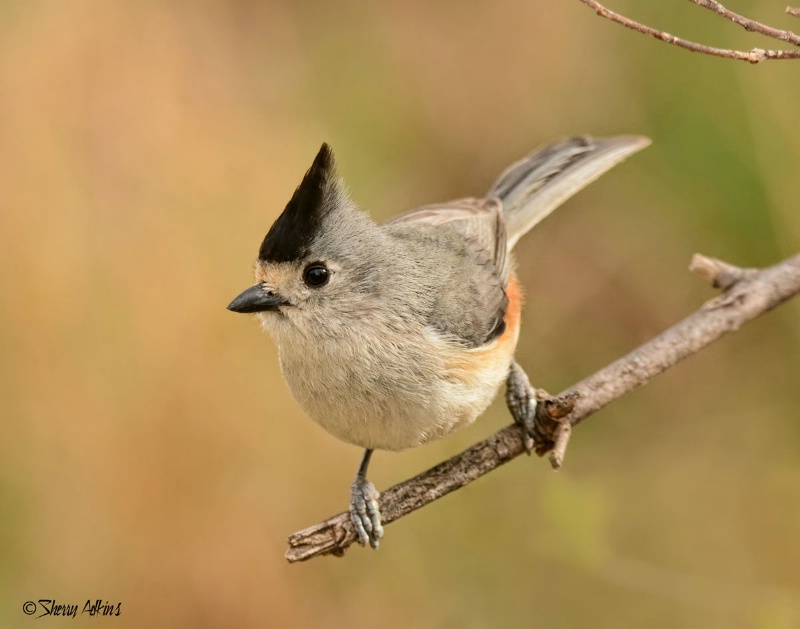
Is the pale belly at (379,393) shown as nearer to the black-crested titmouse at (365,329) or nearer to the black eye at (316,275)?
the black-crested titmouse at (365,329)

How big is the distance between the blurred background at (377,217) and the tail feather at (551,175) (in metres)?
0.68

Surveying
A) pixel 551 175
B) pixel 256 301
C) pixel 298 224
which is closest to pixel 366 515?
pixel 256 301

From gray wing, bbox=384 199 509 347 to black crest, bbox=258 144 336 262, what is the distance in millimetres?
499

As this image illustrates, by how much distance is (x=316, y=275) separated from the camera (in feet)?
9.70

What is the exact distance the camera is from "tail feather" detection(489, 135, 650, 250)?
159 inches

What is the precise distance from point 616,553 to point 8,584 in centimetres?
252

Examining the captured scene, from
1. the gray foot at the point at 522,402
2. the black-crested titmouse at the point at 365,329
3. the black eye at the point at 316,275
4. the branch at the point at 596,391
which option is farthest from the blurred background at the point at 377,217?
the black eye at the point at 316,275

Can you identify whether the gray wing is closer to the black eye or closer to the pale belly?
the pale belly

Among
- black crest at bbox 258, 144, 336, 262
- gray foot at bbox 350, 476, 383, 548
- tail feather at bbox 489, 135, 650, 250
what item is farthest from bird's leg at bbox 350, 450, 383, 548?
tail feather at bbox 489, 135, 650, 250

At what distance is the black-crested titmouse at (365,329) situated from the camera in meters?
2.91

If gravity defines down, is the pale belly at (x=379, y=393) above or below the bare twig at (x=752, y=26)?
below

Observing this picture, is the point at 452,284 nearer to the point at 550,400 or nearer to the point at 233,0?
the point at 550,400

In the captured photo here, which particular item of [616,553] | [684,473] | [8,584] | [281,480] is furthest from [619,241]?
[8,584]

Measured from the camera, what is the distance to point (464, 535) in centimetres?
409
